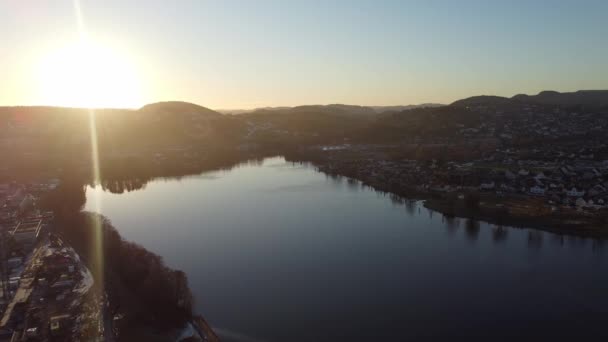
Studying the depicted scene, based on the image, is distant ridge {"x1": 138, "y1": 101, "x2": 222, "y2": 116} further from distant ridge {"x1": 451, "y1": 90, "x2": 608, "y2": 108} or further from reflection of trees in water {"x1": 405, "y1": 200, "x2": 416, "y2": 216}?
reflection of trees in water {"x1": 405, "y1": 200, "x2": 416, "y2": 216}

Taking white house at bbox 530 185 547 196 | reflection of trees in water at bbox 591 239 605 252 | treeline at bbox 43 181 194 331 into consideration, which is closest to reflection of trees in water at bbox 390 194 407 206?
white house at bbox 530 185 547 196

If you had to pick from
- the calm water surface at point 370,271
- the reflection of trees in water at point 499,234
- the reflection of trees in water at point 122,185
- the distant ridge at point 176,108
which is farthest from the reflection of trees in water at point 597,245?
the distant ridge at point 176,108

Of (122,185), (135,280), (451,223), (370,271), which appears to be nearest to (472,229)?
(451,223)

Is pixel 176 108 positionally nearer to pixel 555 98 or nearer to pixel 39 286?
pixel 39 286

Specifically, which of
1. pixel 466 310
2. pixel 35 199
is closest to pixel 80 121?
pixel 35 199

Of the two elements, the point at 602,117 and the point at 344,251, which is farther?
the point at 602,117

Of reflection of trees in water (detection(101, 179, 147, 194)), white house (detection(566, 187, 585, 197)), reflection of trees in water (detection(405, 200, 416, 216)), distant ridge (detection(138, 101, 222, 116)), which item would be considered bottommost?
reflection of trees in water (detection(405, 200, 416, 216))

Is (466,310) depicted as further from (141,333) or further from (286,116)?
(286,116)
